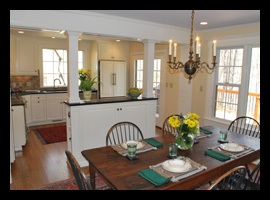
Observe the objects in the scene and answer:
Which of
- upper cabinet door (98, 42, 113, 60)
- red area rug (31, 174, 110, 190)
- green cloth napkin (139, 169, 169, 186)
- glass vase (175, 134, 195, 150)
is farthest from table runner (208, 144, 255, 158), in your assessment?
upper cabinet door (98, 42, 113, 60)

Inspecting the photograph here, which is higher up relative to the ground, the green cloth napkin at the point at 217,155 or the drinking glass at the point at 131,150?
the drinking glass at the point at 131,150

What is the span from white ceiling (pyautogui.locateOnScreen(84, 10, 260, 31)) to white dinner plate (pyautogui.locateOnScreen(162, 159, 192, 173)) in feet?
7.21

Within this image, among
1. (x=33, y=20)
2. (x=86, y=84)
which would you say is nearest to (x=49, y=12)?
(x=33, y=20)

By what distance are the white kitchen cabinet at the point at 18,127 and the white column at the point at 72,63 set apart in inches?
55.6

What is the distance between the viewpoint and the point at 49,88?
21.0ft

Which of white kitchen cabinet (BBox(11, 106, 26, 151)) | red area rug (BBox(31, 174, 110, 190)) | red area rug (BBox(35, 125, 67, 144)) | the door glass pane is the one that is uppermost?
the door glass pane

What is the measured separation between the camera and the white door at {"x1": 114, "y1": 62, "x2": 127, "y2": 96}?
648 cm

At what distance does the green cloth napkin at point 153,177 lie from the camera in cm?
164

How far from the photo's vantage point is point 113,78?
644 cm

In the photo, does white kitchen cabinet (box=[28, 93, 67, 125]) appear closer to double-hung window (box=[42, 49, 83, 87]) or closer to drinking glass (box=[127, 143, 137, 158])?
double-hung window (box=[42, 49, 83, 87])

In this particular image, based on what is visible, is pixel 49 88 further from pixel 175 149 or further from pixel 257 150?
pixel 257 150

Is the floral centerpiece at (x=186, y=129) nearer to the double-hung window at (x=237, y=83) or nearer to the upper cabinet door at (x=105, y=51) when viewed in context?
the double-hung window at (x=237, y=83)

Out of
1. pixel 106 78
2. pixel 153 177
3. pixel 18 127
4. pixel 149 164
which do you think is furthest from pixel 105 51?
pixel 153 177

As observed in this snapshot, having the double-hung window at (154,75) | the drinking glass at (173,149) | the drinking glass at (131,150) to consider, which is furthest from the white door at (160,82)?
the drinking glass at (131,150)
